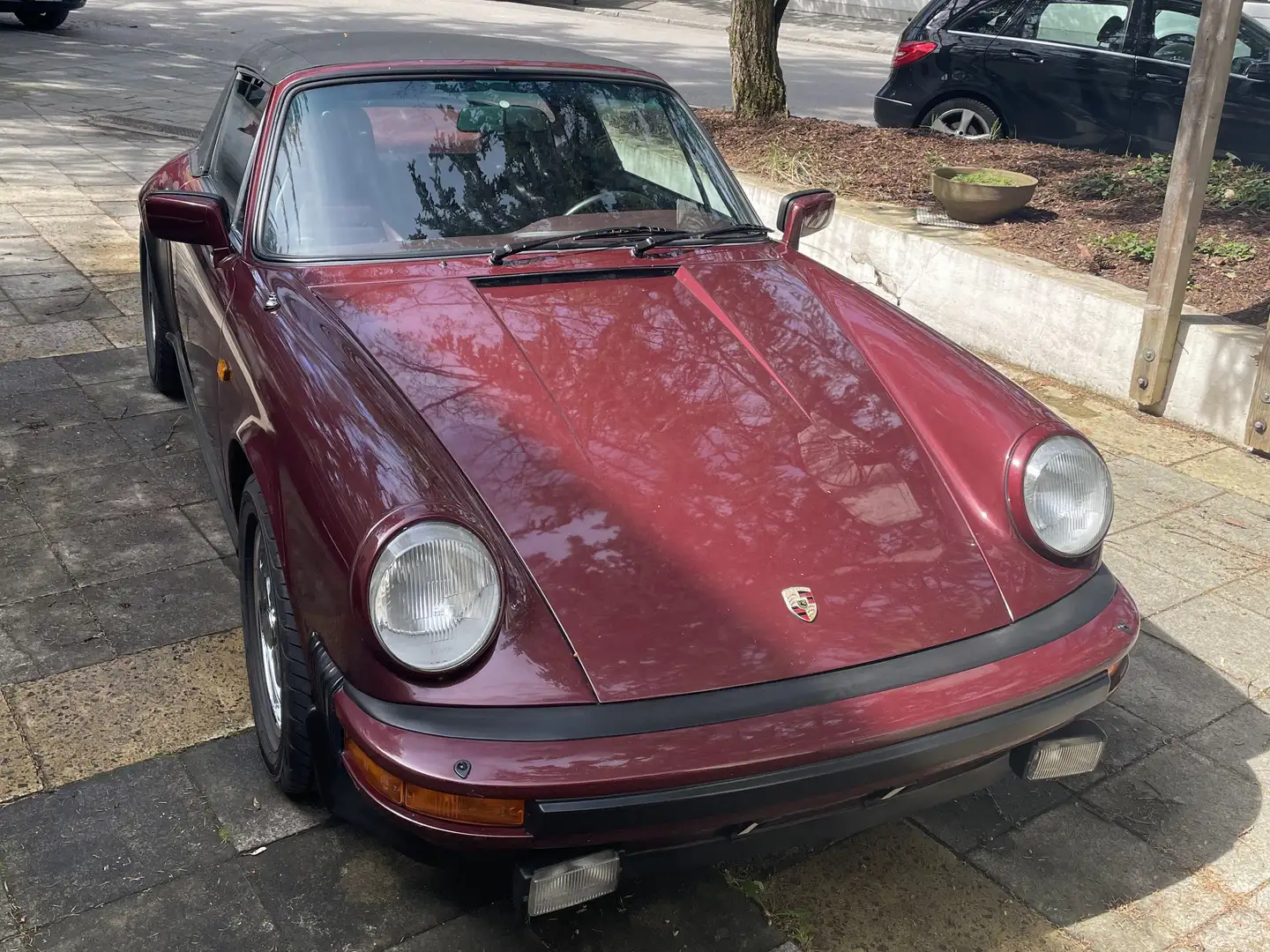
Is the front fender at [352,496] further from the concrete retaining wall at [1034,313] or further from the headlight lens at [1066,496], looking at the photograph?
the concrete retaining wall at [1034,313]

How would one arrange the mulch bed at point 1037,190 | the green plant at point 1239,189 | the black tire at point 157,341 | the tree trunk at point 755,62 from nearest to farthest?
the black tire at point 157,341
the mulch bed at point 1037,190
the green plant at point 1239,189
the tree trunk at point 755,62

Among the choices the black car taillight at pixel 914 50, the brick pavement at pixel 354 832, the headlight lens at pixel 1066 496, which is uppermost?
the black car taillight at pixel 914 50

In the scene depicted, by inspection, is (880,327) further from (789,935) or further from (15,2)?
(15,2)

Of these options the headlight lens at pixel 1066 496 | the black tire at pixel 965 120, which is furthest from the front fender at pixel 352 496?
the black tire at pixel 965 120

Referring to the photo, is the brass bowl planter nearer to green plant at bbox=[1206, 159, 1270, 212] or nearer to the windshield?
green plant at bbox=[1206, 159, 1270, 212]

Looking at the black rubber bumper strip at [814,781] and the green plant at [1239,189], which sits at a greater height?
the green plant at [1239,189]

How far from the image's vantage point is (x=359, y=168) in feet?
10.8

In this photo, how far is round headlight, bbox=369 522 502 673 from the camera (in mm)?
2117

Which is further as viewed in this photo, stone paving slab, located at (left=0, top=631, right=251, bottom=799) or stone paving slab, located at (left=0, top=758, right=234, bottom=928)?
stone paving slab, located at (left=0, top=631, right=251, bottom=799)

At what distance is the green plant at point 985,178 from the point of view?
6684 mm

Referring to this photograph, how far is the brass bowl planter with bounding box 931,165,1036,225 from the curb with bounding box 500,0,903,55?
1420 cm

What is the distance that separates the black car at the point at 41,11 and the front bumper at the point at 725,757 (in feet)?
55.8

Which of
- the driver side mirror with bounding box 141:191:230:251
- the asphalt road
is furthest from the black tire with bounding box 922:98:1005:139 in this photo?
the driver side mirror with bounding box 141:191:230:251

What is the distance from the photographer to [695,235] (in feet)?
11.5
